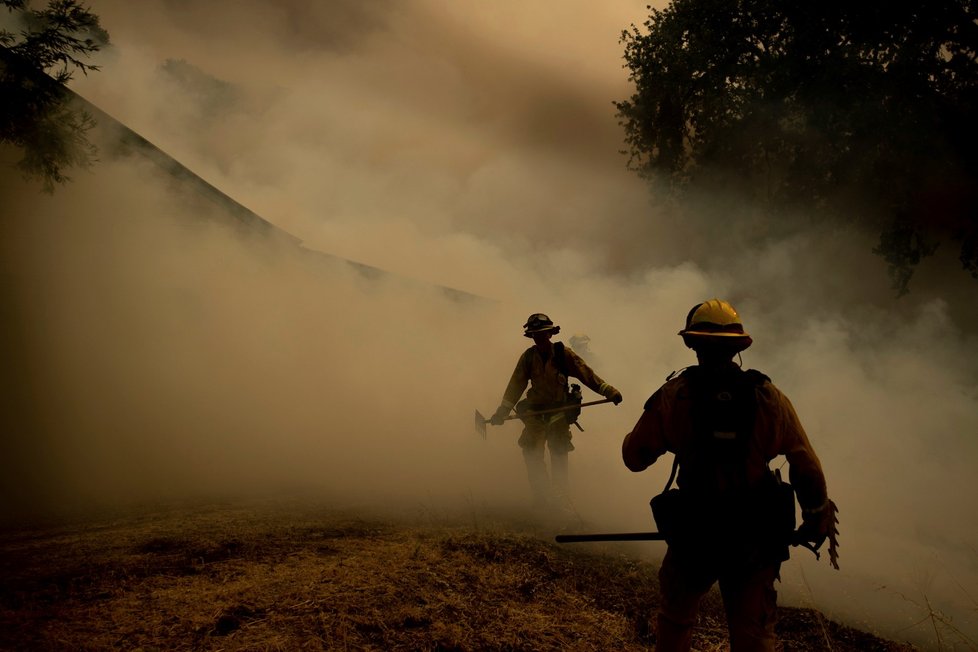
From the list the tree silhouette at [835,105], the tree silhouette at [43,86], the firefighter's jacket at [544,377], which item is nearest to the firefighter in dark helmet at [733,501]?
Result: the firefighter's jacket at [544,377]

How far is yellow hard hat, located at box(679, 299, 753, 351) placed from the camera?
233 cm

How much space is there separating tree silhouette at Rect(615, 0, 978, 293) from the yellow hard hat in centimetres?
1073

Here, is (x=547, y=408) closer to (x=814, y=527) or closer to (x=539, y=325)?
(x=539, y=325)

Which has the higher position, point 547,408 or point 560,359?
point 560,359

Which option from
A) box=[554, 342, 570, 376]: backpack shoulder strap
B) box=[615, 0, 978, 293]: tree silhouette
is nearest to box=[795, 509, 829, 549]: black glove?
box=[554, 342, 570, 376]: backpack shoulder strap

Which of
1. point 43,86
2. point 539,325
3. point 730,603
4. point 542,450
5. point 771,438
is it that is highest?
point 43,86

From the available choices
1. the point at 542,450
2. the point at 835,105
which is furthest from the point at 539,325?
the point at 835,105

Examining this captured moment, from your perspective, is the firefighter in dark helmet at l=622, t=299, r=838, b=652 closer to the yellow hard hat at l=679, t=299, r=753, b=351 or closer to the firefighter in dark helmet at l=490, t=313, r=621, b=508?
the yellow hard hat at l=679, t=299, r=753, b=351

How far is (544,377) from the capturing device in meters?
5.98

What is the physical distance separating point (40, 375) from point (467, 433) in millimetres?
6522

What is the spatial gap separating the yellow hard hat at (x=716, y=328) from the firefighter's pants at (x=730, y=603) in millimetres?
895

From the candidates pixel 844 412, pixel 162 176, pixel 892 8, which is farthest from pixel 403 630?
pixel 892 8

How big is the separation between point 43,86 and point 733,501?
31.2 ft

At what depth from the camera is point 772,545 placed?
2168mm
